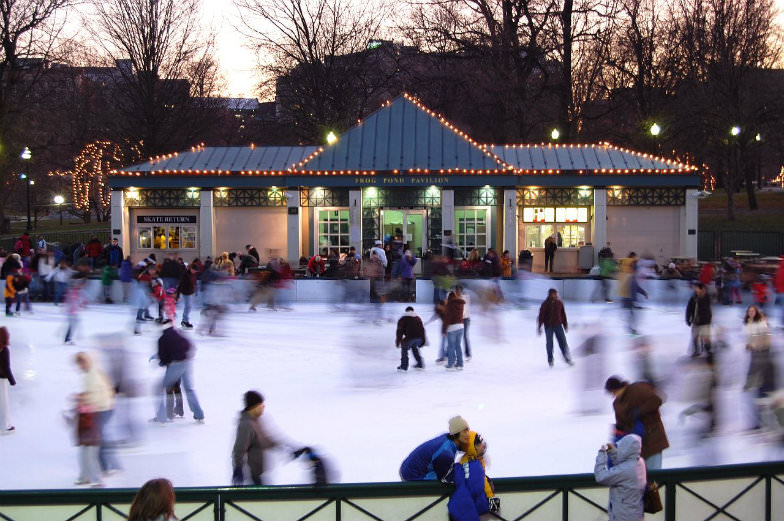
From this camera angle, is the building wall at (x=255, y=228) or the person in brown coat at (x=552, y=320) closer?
the person in brown coat at (x=552, y=320)

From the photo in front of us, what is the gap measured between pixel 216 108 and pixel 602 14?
20.6 m

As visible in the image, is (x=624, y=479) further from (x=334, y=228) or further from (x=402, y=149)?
(x=402, y=149)

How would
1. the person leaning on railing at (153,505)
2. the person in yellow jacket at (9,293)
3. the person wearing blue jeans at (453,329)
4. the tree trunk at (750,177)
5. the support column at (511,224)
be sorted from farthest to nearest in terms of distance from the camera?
the tree trunk at (750,177) < the support column at (511,224) < the person in yellow jacket at (9,293) < the person wearing blue jeans at (453,329) < the person leaning on railing at (153,505)

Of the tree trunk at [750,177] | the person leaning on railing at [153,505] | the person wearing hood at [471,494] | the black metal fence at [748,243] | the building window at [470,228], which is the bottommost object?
the person wearing hood at [471,494]

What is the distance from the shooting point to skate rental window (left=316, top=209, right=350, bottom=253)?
28547 millimetres

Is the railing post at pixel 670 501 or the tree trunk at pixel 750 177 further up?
the tree trunk at pixel 750 177

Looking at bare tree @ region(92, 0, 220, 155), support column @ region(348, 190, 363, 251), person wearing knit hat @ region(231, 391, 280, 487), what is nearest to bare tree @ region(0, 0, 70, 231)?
bare tree @ region(92, 0, 220, 155)

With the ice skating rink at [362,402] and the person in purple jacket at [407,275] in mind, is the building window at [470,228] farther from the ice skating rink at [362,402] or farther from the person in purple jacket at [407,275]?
the ice skating rink at [362,402]

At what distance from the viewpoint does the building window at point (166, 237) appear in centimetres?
2902

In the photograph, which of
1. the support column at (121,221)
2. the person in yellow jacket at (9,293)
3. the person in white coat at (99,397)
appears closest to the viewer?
the person in white coat at (99,397)

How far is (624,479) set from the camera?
5.23 metres

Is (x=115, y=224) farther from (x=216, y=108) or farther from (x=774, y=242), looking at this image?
(x=774, y=242)

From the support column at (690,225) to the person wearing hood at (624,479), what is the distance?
78.1 feet

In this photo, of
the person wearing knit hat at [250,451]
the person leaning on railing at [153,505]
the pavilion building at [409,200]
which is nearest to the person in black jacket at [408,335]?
the person wearing knit hat at [250,451]
